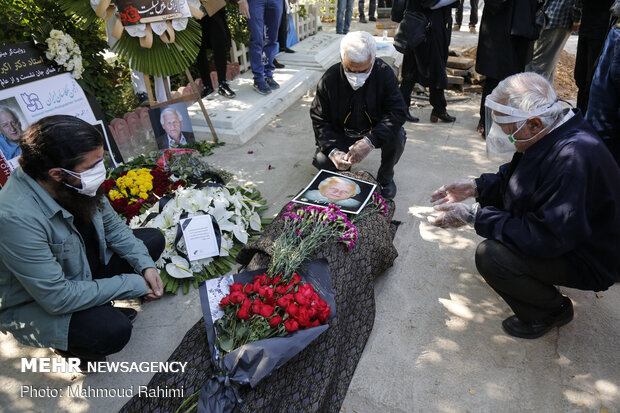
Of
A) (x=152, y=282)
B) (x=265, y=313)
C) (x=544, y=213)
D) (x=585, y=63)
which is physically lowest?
(x=152, y=282)

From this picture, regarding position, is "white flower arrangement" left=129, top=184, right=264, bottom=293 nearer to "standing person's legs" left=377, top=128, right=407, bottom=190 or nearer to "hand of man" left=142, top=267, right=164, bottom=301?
"hand of man" left=142, top=267, right=164, bottom=301

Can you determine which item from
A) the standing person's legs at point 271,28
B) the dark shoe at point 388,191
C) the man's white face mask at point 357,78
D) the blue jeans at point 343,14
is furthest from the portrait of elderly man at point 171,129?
the blue jeans at point 343,14

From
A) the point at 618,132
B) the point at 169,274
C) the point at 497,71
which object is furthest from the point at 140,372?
the point at 497,71

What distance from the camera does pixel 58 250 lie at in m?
2.27

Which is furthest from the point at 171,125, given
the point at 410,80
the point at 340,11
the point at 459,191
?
the point at 340,11

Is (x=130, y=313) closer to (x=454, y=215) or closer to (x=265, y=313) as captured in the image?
(x=265, y=313)

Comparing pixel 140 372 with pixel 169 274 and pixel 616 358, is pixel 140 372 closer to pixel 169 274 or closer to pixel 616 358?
pixel 169 274

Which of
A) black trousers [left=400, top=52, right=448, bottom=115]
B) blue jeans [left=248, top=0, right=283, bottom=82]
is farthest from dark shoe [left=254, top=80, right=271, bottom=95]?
black trousers [left=400, top=52, right=448, bottom=115]

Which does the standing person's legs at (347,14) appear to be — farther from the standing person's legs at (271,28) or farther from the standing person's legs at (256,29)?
the standing person's legs at (256,29)

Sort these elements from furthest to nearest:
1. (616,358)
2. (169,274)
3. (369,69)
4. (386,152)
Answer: (386,152)
(369,69)
(169,274)
(616,358)

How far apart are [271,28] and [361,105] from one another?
303 cm

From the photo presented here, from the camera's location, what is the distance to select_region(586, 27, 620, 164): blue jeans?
2.87m

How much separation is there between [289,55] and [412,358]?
617 centimetres

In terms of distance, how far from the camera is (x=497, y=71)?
4844mm
